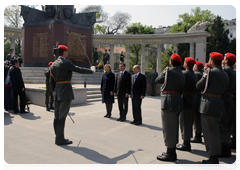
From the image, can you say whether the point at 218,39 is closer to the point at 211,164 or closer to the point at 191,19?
the point at 191,19

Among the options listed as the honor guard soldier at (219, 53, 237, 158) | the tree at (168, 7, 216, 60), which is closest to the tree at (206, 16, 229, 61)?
the tree at (168, 7, 216, 60)

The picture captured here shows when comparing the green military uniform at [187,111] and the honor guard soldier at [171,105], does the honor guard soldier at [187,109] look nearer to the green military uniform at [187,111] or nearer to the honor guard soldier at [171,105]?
the green military uniform at [187,111]

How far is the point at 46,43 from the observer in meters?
18.5

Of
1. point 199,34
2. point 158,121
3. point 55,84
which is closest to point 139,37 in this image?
point 199,34

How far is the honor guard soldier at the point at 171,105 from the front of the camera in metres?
4.46

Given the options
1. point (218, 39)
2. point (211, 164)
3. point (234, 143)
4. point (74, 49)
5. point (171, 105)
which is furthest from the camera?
point (218, 39)

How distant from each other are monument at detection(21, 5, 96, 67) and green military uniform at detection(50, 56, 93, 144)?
13.3 meters

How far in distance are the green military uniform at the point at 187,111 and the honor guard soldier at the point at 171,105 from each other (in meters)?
0.70

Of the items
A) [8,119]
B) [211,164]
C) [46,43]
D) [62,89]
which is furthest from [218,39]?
[211,164]

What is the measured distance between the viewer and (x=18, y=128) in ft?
21.5

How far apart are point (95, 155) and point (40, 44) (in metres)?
16.3

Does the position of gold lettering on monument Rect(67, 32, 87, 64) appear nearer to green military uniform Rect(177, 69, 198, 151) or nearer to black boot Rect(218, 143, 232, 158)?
green military uniform Rect(177, 69, 198, 151)

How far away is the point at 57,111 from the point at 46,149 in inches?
39.1

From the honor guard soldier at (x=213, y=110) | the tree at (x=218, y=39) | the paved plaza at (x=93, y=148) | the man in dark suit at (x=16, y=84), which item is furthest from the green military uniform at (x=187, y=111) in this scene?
the tree at (x=218, y=39)
